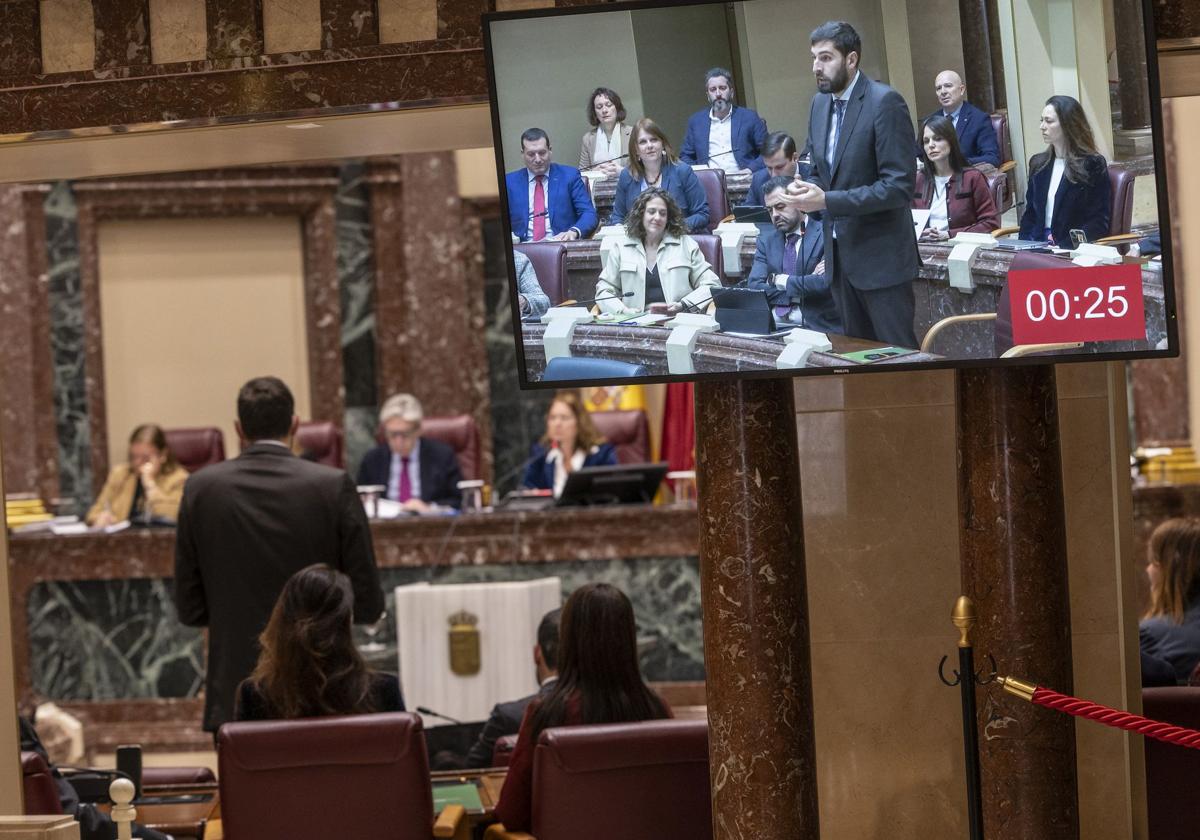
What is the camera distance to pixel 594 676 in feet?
12.8

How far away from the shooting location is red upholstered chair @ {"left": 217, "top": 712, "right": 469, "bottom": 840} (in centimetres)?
367

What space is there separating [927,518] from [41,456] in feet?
21.9

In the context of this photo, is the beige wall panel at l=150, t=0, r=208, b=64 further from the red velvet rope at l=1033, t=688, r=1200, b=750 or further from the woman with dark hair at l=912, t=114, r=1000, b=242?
the red velvet rope at l=1033, t=688, r=1200, b=750

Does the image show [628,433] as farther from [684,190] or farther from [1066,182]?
[1066,182]

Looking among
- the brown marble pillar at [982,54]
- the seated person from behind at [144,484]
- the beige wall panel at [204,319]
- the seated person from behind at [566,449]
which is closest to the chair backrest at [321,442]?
the seated person from behind at [144,484]

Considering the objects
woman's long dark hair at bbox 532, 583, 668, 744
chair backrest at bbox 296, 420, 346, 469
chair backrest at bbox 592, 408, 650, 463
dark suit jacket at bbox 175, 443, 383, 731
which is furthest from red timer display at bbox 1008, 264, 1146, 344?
chair backrest at bbox 296, 420, 346, 469

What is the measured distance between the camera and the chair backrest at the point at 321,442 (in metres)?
8.92

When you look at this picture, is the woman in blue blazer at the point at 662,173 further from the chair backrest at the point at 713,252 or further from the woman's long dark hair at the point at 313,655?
the woman's long dark hair at the point at 313,655

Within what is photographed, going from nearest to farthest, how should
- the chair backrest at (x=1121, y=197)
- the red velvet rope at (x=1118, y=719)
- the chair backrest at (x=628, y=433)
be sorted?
the red velvet rope at (x=1118, y=719) → the chair backrest at (x=1121, y=197) → the chair backrest at (x=628, y=433)

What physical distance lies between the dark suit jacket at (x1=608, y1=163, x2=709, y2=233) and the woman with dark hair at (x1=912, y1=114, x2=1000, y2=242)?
452 mm

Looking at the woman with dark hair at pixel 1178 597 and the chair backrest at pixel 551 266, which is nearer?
the chair backrest at pixel 551 266

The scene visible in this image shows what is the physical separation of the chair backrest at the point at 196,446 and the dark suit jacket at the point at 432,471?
1.17 metres

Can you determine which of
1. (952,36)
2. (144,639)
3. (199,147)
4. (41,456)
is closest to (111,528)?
(144,639)

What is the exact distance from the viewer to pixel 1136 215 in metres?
3.39
